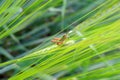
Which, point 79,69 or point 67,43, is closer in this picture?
point 67,43

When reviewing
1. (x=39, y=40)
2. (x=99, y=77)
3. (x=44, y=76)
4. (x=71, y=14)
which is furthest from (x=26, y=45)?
(x=99, y=77)

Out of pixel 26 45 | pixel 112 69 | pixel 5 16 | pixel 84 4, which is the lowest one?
pixel 112 69

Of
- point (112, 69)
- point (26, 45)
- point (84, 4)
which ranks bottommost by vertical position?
A: point (112, 69)

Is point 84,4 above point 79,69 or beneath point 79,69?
above

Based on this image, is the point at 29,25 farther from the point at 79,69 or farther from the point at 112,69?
the point at 112,69

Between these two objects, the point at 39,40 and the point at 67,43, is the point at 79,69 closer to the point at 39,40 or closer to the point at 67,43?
the point at 39,40

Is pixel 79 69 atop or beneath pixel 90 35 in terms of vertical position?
atop

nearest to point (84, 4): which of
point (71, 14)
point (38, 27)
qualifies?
point (71, 14)

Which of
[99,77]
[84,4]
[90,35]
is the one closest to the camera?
[90,35]

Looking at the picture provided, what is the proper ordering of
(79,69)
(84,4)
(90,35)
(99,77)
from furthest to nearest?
(84,4), (79,69), (99,77), (90,35)
